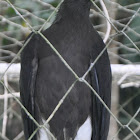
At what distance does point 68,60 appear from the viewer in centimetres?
146

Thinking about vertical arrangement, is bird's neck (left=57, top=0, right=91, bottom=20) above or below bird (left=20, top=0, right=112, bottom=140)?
above

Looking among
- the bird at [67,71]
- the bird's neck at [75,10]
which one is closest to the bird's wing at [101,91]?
the bird at [67,71]

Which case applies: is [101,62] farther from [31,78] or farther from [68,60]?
[31,78]

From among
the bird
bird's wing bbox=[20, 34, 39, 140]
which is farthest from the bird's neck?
bird's wing bbox=[20, 34, 39, 140]

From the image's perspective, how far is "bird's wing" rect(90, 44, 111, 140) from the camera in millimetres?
1495

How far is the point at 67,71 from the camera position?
1.48 meters

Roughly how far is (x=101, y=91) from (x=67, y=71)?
0.15m

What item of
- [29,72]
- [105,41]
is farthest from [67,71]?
[105,41]

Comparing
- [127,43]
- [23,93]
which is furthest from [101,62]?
[127,43]

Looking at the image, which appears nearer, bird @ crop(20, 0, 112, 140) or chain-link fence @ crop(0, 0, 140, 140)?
bird @ crop(20, 0, 112, 140)

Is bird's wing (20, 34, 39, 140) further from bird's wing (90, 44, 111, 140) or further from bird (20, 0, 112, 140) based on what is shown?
bird's wing (90, 44, 111, 140)

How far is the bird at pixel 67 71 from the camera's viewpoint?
58.2 inches

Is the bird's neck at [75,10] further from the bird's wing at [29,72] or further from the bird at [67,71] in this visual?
the bird's wing at [29,72]

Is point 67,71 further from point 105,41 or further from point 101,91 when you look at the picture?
point 105,41
